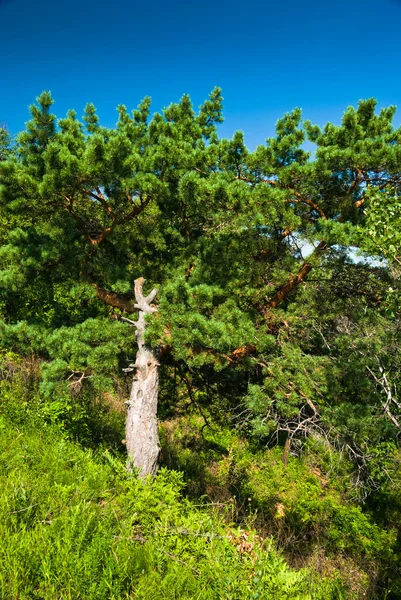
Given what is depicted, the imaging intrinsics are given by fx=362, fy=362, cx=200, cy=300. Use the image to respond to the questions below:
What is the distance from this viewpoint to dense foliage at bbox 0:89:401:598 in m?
5.20

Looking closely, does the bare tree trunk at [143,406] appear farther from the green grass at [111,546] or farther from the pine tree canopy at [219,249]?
the green grass at [111,546]

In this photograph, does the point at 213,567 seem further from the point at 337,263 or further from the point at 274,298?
the point at 337,263

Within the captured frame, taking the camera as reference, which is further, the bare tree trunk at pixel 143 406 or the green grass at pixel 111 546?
the bare tree trunk at pixel 143 406

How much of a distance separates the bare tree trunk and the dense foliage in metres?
0.32

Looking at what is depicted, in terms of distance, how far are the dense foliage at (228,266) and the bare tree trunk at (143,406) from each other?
1.04 ft

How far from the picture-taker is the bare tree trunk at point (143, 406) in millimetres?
5539

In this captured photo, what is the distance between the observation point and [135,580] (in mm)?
2621

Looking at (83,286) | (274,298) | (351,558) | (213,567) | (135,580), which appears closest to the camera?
(135,580)

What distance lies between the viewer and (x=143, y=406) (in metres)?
5.85

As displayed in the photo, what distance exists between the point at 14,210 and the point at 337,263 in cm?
529

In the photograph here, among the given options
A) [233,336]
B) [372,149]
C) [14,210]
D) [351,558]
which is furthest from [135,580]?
[351,558]

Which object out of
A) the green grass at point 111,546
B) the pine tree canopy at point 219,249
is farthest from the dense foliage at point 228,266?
the green grass at point 111,546

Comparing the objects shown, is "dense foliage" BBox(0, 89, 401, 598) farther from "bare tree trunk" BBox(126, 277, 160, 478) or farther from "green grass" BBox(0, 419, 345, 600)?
"green grass" BBox(0, 419, 345, 600)

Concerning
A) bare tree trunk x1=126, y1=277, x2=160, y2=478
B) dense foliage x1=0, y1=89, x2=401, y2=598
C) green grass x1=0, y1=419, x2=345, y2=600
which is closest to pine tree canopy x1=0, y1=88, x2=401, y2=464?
dense foliage x1=0, y1=89, x2=401, y2=598
